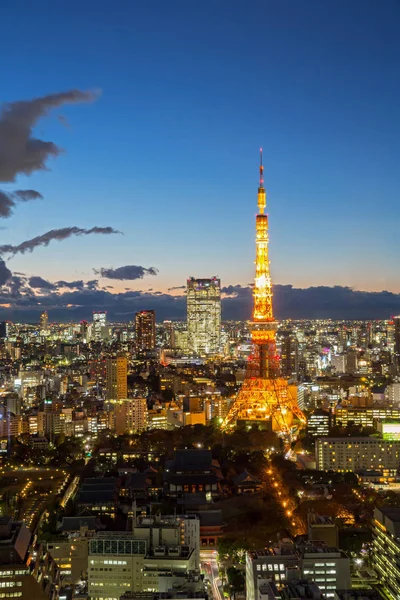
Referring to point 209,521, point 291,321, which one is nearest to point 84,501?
point 209,521

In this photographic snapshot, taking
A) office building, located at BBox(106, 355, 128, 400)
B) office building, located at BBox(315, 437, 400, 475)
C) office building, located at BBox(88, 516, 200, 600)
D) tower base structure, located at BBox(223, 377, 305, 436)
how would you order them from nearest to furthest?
office building, located at BBox(88, 516, 200, 600), office building, located at BBox(315, 437, 400, 475), tower base structure, located at BBox(223, 377, 305, 436), office building, located at BBox(106, 355, 128, 400)

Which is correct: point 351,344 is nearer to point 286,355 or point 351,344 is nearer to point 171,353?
point 171,353

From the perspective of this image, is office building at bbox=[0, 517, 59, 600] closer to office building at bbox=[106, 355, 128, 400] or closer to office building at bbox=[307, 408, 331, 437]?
office building at bbox=[307, 408, 331, 437]

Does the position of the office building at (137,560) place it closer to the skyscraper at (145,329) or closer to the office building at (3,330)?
the office building at (3,330)

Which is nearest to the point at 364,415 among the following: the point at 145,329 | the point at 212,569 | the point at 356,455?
the point at 356,455

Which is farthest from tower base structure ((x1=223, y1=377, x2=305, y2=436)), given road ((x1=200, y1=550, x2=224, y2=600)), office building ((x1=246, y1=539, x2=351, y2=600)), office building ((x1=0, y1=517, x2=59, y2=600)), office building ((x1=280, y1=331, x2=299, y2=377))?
office building ((x1=280, y1=331, x2=299, y2=377))

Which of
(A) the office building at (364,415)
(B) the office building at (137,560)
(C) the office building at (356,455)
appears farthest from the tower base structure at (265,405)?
(B) the office building at (137,560)
